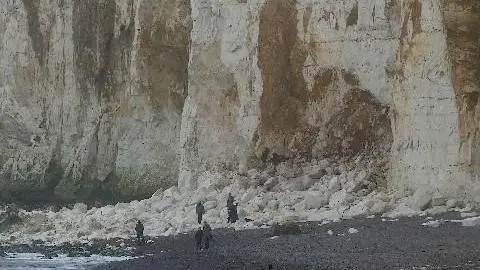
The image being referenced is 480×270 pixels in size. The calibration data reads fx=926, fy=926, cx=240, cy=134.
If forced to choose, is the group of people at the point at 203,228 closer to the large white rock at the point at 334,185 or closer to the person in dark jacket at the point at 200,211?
the person in dark jacket at the point at 200,211

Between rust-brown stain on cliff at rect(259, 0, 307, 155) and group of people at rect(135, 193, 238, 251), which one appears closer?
group of people at rect(135, 193, 238, 251)

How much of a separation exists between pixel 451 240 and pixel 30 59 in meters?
22.9

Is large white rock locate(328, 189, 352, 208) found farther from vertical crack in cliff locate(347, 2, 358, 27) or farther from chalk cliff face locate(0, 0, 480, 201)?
vertical crack in cliff locate(347, 2, 358, 27)

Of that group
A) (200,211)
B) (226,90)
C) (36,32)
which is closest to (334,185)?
(200,211)

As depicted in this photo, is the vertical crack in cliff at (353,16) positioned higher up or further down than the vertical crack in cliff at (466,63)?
higher up

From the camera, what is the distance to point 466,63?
17.7 meters

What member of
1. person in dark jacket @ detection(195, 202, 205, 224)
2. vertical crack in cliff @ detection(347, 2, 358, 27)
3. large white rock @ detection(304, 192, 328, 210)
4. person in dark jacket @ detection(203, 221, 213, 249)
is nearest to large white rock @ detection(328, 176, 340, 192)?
large white rock @ detection(304, 192, 328, 210)

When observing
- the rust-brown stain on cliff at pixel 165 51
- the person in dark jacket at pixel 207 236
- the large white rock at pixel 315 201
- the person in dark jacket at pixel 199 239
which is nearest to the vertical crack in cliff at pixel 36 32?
the rust-brown stain on cliff at pixel 165 51

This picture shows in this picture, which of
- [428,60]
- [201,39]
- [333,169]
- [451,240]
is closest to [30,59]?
[201,39]

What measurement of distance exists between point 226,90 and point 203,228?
8078 millimetres

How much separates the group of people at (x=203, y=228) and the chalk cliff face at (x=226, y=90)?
10.00 ft

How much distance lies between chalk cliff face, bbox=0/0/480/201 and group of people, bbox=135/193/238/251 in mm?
3047

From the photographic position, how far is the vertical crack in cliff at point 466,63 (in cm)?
1750

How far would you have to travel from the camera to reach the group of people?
1727 cm
